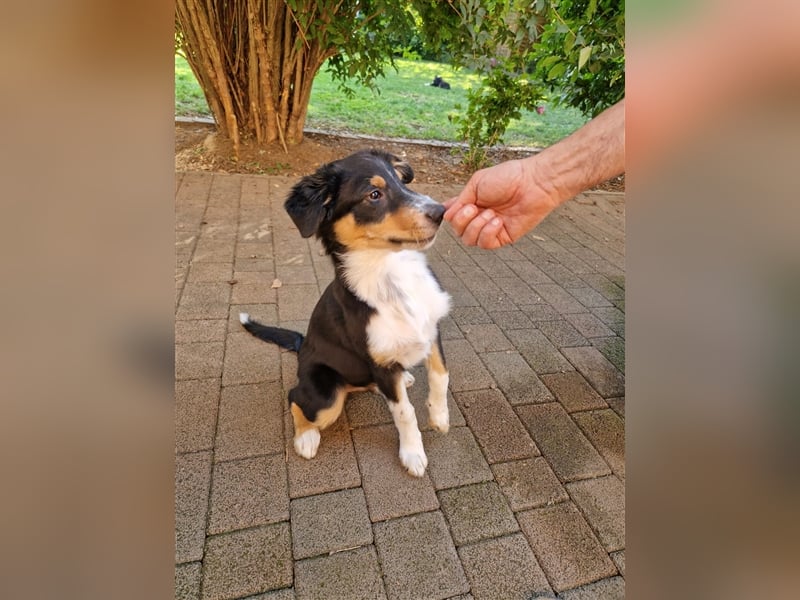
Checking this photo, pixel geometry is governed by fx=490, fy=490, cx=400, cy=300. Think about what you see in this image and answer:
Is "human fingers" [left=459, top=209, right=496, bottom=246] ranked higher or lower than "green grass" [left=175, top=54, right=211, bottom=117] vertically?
higher

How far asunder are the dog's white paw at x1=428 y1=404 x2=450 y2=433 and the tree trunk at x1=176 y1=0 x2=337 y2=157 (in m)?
5.32

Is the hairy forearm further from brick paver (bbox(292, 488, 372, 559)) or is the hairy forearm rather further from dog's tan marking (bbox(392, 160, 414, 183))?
brick paver (bbox(292, 488, 372, 559))

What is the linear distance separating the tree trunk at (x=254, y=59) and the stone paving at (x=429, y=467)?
3594 mm

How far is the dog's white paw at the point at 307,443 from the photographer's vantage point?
255 centimetres

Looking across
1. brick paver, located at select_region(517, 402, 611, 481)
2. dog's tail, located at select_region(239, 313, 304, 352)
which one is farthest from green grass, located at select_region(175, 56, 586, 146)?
brick paver, located at select_region(517, 402, 611, 481)

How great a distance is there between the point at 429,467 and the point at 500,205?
1.41 meters

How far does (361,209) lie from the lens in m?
2.51

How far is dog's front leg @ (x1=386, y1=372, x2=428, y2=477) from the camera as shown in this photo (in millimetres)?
2445

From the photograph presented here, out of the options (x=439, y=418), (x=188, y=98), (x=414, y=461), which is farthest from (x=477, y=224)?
(x=188, y=98)

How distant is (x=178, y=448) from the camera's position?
8.51 ft
